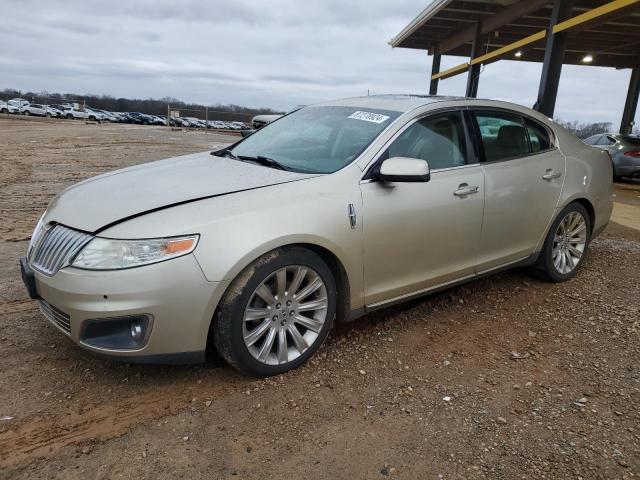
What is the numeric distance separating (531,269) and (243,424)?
3162mm

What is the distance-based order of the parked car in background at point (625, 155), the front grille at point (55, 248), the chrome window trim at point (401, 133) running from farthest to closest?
the parked car in background at point (625, 155)
the chrome window trim at point (401, 133)
the front grille at point (55, 248)

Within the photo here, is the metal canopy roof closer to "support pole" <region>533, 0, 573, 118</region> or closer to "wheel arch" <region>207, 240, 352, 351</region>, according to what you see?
"support pole" <region>533, 0, 573, 118</region>

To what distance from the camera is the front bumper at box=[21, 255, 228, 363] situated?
235 cm

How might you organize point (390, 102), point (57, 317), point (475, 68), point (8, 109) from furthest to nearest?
1. point (8, 109)
2. point (475, 68)
3. point (390, 102)
4. point (57, 317)

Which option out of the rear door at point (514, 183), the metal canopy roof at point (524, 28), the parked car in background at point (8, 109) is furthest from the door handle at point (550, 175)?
the parked car in background at point (8, 109)

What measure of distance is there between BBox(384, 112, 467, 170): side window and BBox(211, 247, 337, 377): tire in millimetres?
978

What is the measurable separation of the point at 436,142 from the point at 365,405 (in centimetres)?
190

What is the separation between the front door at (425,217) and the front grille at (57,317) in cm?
167

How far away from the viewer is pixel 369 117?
3.50 m

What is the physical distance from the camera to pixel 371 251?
9.92 feet

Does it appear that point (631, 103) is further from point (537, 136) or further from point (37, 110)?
point (37, 110)

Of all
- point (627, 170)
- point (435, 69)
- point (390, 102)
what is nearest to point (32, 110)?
point (435, 69)

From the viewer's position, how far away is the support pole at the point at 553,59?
39.8ft

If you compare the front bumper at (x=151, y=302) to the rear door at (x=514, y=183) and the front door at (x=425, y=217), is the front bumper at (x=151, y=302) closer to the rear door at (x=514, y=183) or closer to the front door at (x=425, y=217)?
the front door at (x=425, y=217)
